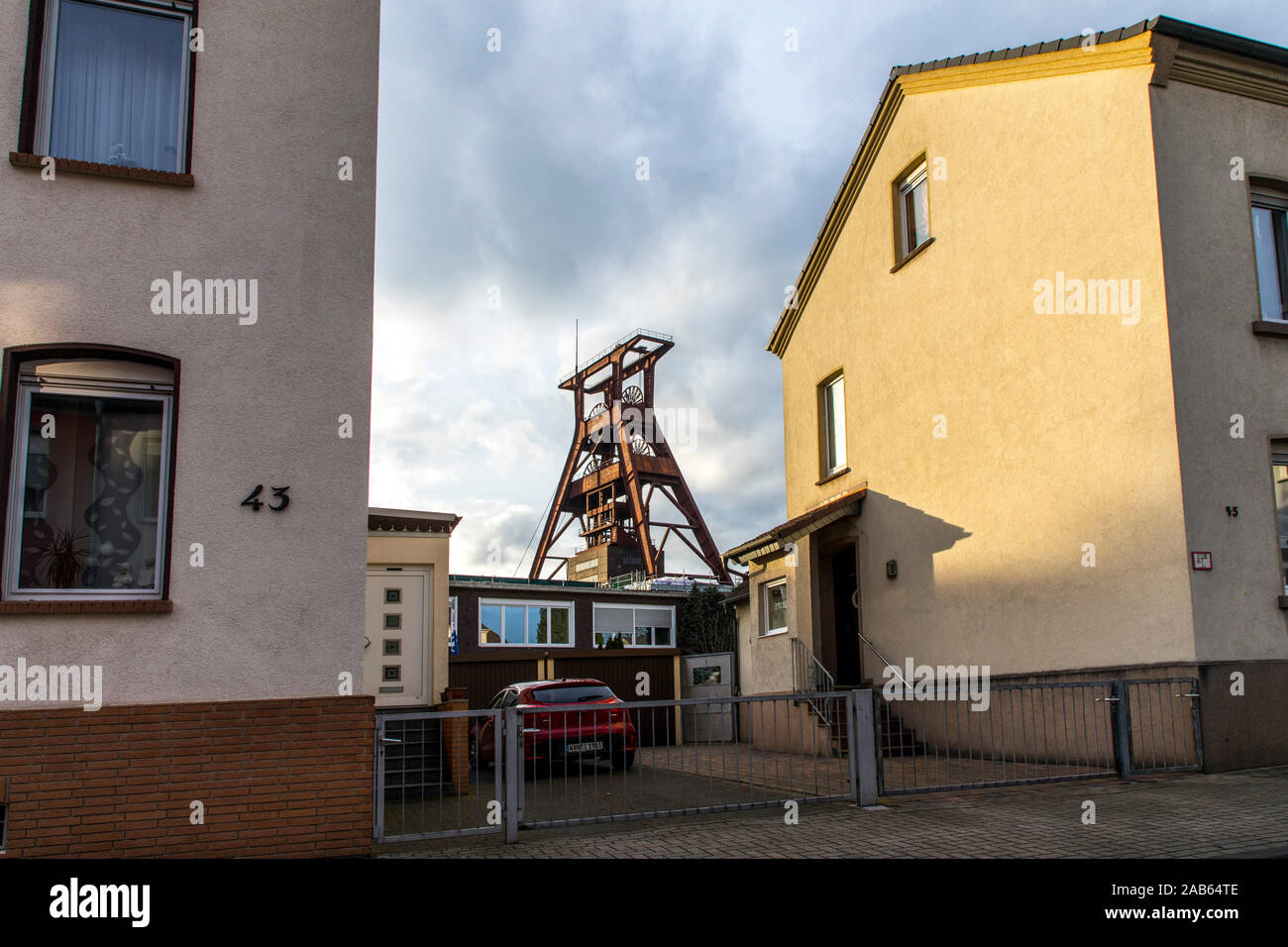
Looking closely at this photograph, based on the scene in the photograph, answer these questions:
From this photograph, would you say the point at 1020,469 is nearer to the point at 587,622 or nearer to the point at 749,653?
the point at 749,653

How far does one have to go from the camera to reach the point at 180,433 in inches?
280

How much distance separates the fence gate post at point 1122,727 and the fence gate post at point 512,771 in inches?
226

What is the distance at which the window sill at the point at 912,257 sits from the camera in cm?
1452

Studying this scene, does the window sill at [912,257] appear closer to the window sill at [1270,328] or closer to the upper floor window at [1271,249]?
the upper floor window at [1271,249]

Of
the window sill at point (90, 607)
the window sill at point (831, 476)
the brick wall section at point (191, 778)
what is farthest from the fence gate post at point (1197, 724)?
the window sill at point (90, 607)

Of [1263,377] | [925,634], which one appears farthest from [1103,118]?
[925,634]

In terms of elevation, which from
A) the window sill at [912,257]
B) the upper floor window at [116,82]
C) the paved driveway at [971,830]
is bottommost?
the paved driveway at [971,830]

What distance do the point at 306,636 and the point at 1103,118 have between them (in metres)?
10.2

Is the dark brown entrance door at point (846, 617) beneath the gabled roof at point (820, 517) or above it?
beneath

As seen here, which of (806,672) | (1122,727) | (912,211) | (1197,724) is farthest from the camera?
(806,672)

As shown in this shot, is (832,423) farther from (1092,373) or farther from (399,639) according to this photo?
(399,639)

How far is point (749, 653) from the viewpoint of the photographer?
19.9 meters

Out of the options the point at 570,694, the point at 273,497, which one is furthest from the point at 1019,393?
the point at 273,497

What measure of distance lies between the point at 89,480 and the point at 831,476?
12.5 meters
